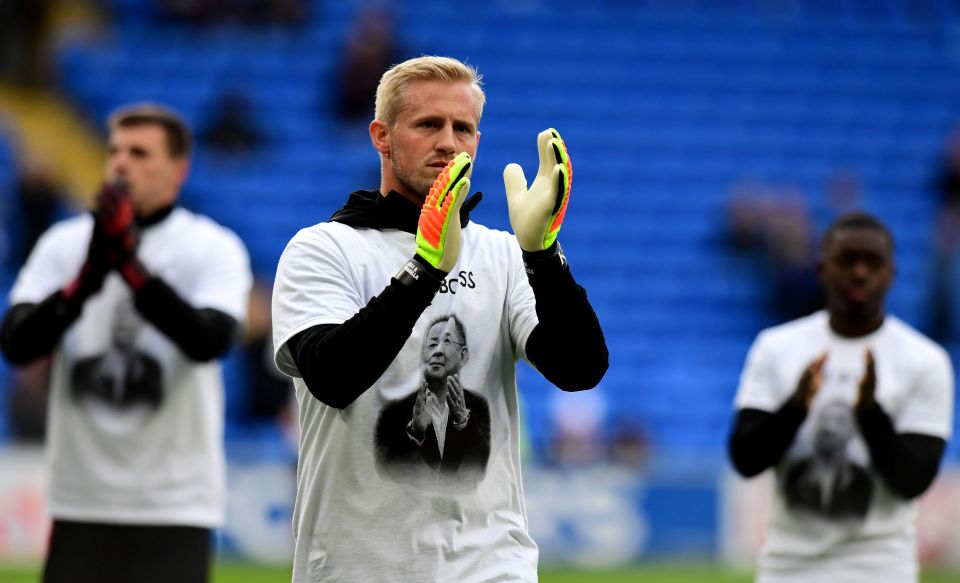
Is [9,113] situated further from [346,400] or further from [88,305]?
[346,400]

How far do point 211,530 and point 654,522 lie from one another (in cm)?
841

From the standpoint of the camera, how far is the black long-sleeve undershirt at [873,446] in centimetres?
536

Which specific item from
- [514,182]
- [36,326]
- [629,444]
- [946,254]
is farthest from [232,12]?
[514,182]

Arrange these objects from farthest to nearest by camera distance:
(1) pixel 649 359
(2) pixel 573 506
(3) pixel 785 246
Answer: (1) pixel 649 359 < (3) pixel 785 246 < (2) pixel 573 506

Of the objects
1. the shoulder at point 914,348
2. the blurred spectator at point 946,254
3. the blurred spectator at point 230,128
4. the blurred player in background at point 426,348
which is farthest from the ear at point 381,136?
the blurred spectator at point 230,128

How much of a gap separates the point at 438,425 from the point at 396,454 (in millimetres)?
127

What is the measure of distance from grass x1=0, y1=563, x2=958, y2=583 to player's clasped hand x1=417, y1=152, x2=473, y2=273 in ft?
25.6

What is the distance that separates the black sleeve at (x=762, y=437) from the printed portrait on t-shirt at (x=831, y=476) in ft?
0.40

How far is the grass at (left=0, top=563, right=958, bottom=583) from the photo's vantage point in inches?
442

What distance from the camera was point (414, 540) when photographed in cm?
380

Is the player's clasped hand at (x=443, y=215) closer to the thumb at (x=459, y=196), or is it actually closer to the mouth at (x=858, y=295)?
the thumb at (x=459, y=196)

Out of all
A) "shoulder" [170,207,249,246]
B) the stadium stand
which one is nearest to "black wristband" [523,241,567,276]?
"shoulder" [170,207,249,246]

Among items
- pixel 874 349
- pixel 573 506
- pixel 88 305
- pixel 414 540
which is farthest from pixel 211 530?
pixel 573 506

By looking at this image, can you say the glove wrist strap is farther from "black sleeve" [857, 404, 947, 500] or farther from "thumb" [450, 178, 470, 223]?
"black sleeve" [857, 404, 947, 500]
